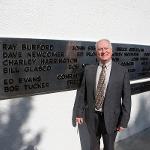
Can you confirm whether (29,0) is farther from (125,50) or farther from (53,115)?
(125,50)

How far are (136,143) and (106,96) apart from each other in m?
1.98

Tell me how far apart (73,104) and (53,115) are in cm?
38

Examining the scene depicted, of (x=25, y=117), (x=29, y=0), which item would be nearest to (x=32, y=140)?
(x=25, y=117)

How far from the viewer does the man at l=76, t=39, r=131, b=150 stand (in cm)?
381

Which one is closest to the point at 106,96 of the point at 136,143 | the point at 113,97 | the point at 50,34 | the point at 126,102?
the point at 113,97

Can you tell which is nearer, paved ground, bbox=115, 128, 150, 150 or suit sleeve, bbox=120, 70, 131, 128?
suit sleeve, bbox=120, 70, 131, 128

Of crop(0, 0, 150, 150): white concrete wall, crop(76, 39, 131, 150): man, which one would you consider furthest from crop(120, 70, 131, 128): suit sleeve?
crop(0, 0, 150, 150): white concrete wall

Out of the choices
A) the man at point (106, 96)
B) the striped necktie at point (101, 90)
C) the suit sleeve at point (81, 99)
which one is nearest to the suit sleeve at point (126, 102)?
the man at point (106, 96)

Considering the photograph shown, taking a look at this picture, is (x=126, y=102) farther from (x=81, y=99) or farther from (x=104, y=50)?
(x=104, y=50)

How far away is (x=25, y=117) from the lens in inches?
153

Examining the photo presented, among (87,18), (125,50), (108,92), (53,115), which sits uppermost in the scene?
(87,18)

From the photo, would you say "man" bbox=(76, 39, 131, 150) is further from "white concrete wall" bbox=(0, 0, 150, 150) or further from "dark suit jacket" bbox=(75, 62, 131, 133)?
"white concrete wall" bbox=(0, 0, 150, 150)

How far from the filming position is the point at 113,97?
12.6 feet

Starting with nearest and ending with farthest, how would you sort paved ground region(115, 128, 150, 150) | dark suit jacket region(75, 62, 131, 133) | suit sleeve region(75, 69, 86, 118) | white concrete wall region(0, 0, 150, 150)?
white concrete wall region(0, 0, 150, 150)
dark suit jacket region(75, 62, 131, 133)
suit sleeve region(75, 69, 86, 118)
paved ground region(115, 128, 150, 150)
